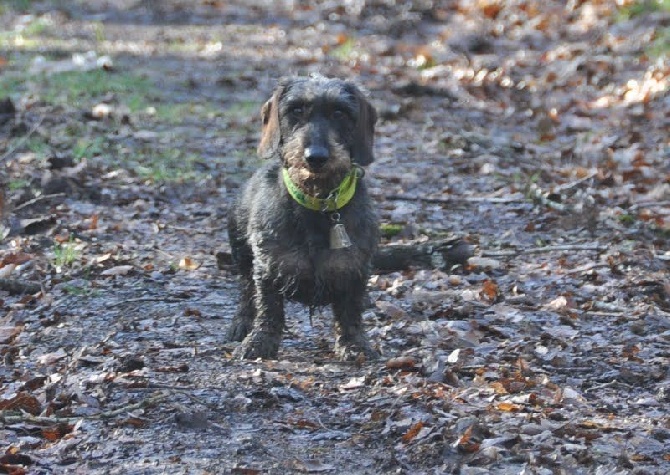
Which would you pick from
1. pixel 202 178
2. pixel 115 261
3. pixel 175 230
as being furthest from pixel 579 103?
pixel 115 261

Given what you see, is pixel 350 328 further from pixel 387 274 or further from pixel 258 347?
pixel 387 274

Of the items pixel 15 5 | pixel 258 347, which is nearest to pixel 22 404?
pixel 258 347

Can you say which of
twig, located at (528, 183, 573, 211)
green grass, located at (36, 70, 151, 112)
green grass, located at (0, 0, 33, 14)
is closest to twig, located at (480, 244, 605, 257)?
twig, located at (528, 183, 573, 211)

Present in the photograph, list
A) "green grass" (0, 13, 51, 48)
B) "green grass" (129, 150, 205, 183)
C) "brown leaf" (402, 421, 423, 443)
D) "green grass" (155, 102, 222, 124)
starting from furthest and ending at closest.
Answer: "green grass" (0, 13, 51, 48) < "green grass" (155, 102, 222, 124) < "green grass" (129, 150, 205, 183) < "brown leaf" (402, 421, 423, 443)

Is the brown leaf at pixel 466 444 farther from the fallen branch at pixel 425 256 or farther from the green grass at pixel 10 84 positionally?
the green grass at pixel 10 84

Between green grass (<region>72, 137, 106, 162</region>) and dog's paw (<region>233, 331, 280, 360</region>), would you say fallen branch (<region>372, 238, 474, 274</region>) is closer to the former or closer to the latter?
dog's paw (<region>233, 331, 280, 360</region>)

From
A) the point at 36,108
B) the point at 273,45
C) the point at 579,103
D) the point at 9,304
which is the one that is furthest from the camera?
the point at 273,45

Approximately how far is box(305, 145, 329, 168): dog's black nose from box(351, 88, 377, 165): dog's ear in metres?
0.48

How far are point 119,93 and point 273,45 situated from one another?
15.7 feet

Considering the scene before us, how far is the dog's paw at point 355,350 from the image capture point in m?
6.39

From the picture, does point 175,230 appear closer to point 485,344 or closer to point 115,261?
point 115,261

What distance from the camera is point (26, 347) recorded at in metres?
6.59

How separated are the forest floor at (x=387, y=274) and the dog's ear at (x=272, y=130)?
3.90 feet

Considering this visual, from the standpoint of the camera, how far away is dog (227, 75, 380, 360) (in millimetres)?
6223
